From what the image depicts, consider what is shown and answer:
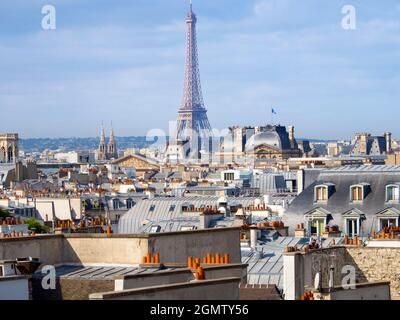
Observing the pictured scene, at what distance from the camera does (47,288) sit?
38.8 ft

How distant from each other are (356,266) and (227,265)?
208 inches

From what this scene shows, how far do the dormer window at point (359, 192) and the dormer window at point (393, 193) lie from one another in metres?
0.43

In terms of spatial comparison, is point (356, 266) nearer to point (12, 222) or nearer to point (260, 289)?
point (260, 289)

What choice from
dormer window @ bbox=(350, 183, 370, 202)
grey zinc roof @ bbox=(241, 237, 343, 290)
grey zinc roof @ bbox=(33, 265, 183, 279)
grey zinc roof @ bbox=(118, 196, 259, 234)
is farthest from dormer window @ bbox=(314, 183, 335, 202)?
grey zinc roof @ bbox=(33, 265, 183, 279)

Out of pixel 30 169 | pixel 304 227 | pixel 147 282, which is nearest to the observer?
pixel 147 282

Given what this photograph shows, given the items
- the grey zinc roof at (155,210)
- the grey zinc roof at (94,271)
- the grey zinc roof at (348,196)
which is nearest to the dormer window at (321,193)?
the grey zinc roof at (348,196)

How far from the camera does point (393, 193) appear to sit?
29.4m

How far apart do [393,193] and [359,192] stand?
706mm

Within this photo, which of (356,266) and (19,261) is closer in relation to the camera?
(19,261)

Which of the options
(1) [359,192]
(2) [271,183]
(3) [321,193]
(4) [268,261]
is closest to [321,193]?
(3) [321,193]

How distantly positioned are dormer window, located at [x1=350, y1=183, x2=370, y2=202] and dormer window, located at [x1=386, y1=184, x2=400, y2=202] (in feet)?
1.41

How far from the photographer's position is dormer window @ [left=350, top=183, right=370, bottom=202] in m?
29.2

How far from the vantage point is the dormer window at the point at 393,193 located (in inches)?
1150
